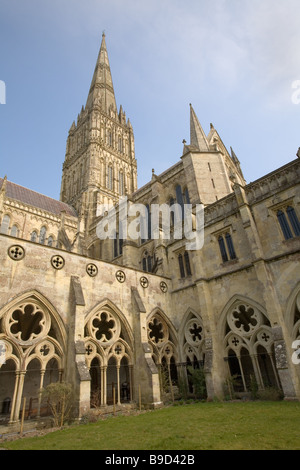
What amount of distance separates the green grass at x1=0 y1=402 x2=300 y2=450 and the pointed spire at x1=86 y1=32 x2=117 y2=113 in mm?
49599

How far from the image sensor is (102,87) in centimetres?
5241

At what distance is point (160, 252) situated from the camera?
17.9 m

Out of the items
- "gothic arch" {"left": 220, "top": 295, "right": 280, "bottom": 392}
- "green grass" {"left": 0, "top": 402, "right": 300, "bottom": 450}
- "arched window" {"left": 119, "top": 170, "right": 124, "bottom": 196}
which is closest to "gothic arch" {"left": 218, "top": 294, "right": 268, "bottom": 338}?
"gothic arch" {"left": 220, "top": 295, "right": 280, "bottom": 392}

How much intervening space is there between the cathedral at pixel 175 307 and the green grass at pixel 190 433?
1996mm

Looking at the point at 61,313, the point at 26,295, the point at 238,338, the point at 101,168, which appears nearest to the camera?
the point at 26,295

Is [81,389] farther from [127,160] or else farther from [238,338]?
[127,160]

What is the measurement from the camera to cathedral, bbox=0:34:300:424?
10234 mm

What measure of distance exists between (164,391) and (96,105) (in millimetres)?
45973

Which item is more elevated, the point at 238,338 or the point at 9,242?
the point at 9,242

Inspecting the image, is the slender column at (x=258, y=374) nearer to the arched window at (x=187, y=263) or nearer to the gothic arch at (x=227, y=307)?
the gothic arch at (x=227, y=307)

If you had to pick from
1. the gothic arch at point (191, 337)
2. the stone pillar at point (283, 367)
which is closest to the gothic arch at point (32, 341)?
the gothic arch at point (191, 337)
